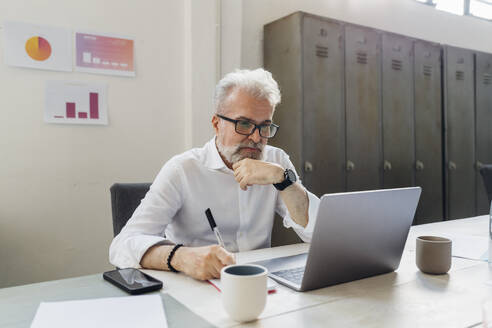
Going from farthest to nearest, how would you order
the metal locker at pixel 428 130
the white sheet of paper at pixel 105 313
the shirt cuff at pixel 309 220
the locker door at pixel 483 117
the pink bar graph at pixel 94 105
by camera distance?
1. the locker door at pixel 483 117
2. the metal locker at pixel 428 130
3. the pink bar graph at pixel 94 105
4. the shirt cuff at pixel 309 220
5. the white sheet of paper at pixel 105 313

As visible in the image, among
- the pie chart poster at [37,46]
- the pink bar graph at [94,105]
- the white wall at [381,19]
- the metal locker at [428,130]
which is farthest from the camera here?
the metal locker at [428,130]

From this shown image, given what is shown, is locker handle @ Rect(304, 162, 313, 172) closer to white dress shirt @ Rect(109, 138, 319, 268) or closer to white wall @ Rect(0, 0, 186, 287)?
white wall @ Rect(0, 0, 186, 287)

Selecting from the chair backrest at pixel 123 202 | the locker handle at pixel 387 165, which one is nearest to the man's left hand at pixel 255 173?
the chair backrest at pixel 123 202

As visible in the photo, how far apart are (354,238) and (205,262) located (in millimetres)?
369

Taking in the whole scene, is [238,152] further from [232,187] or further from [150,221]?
[150,221]

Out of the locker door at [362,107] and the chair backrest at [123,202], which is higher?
the locker door at [362,107]

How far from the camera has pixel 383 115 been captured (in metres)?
3.17

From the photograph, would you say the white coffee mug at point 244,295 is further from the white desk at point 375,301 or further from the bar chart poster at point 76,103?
the bar chart poster at point 76,103

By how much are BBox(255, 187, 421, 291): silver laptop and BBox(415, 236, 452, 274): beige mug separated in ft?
0.20

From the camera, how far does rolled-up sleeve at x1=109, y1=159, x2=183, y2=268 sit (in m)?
1.19

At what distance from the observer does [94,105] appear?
248 centimetres

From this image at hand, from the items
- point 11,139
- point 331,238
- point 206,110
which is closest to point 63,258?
point 11,139

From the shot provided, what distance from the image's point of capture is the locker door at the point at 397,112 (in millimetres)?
3188

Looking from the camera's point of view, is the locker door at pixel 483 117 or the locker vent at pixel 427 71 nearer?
the locker vent at pixel 427 71
